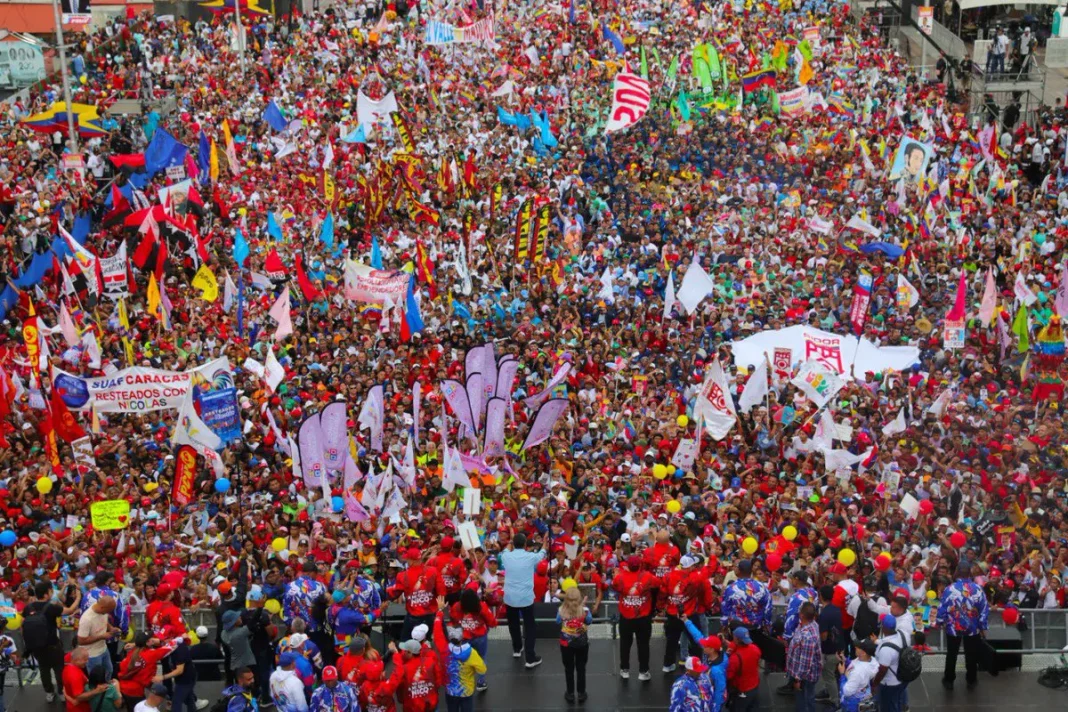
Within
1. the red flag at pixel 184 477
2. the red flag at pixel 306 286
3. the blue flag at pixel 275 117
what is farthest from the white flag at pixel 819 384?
the blue flag at pixel 275 117

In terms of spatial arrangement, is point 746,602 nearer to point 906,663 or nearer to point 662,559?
point 662,559

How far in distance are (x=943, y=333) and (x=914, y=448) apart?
3908mm

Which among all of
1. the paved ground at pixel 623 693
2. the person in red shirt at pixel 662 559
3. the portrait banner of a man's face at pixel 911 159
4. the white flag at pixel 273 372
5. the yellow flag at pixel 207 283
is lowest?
the paved ground at pixel 623 693

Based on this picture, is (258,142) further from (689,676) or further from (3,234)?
(689,676)

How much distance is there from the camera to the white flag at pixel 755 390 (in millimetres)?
18906

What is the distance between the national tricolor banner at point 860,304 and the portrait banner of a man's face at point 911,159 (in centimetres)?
508

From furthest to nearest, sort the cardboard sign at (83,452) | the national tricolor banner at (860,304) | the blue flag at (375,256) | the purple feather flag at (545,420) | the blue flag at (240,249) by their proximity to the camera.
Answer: the blue flag at (240,249) < the blue flag at (375,256) < the national tricolor banner at (860,304) < the purple feather flag at (545,420) < the cardboard sign at (83,452)

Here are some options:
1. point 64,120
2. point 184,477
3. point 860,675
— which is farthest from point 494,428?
point 64,120

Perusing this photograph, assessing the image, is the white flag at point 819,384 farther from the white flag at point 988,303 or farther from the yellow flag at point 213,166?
the yellow flag at point 213,166

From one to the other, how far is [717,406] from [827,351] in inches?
108

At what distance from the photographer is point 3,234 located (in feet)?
83.5

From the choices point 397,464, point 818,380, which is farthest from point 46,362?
point 818,380

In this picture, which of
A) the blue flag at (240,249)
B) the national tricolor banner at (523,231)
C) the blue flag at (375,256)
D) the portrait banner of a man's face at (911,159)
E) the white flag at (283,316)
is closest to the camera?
the white flag at (283,316)

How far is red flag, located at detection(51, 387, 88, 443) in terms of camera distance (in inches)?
702
